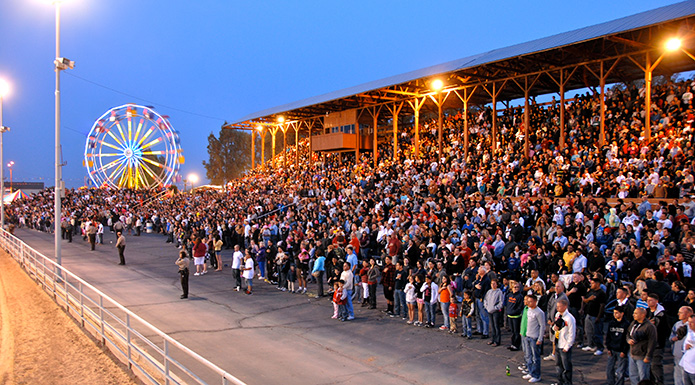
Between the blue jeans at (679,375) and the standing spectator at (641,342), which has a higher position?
the standing spectator at (641,342)

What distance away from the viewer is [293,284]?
15.8 meters

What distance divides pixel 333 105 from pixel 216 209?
11.9m

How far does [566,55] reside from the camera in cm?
2202

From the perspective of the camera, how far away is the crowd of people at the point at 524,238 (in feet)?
27.6

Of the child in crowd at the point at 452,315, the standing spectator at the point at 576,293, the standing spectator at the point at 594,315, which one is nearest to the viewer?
the standing spectator at the point at 594,315

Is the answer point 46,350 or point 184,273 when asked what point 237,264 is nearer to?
point 184,273

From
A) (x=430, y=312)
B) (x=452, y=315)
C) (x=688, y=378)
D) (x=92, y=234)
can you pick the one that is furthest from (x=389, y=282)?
(x=92, y=234)

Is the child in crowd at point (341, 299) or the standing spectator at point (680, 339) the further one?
the child in crowd at point (341, 299)

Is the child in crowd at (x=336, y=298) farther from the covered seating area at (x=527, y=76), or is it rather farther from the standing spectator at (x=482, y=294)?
the covered seating area at (x=527, y=76)

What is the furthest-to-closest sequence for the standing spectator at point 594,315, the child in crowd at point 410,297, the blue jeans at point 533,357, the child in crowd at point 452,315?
the child in crowd at point 410,297 < the child in crowd at point 452,315 < the standing spectator at point 594,315 < the blue jeans at point 533,357

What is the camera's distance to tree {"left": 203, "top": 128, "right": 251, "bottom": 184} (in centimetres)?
7831

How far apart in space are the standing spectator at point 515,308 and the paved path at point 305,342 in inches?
9.5

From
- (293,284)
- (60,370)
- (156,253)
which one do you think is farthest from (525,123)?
(60,370)

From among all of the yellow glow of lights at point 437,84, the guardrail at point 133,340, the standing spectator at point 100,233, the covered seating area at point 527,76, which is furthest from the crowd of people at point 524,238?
the guardrail at point 133,340
